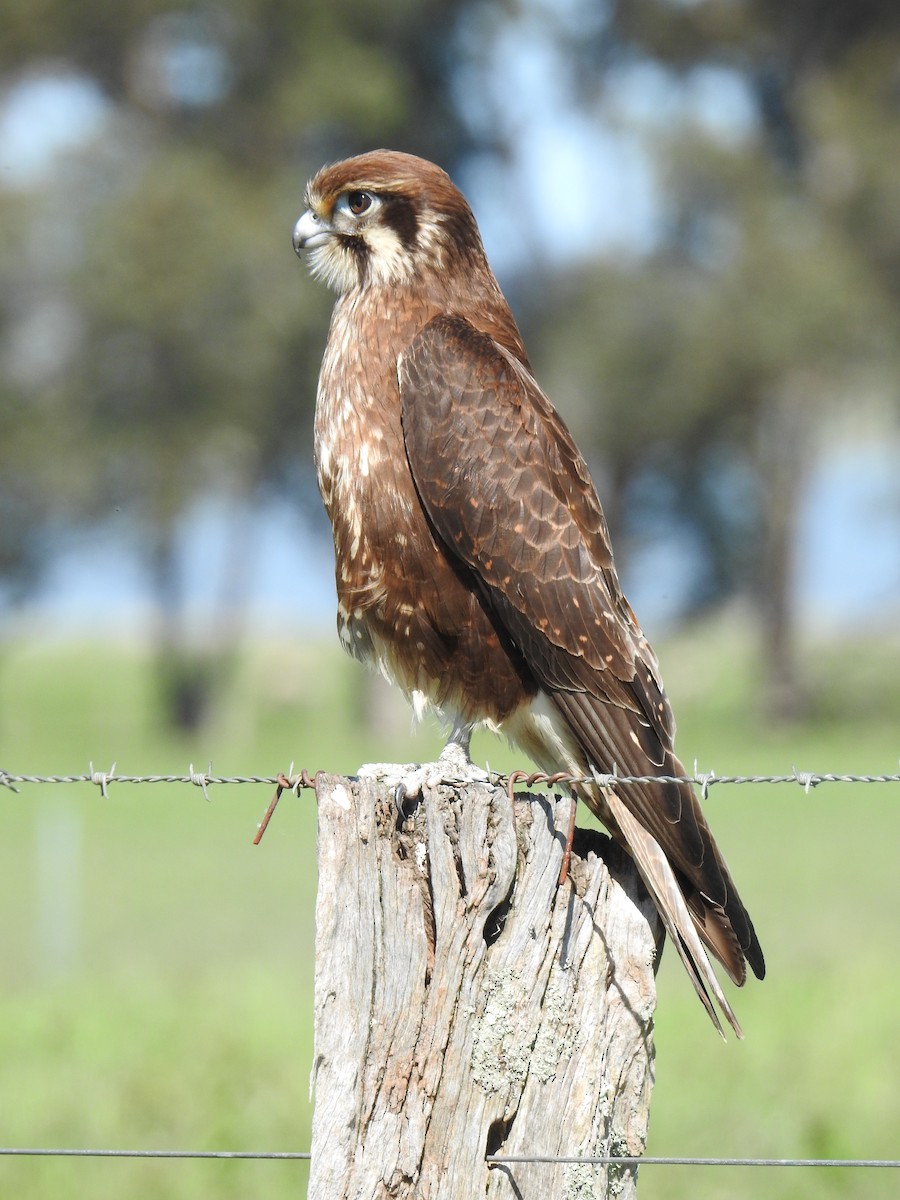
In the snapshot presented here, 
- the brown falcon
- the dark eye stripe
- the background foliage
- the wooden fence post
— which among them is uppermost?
the background foliage

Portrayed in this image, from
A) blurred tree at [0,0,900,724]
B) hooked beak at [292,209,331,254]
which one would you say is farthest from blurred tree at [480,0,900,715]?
hooked beak at [292,209,331,254]

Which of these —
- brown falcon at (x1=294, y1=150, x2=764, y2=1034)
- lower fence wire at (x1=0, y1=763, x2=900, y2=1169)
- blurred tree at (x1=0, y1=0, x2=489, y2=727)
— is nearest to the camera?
lower fence wire at (x1=0, y1=763, x2=900, y2=1169)

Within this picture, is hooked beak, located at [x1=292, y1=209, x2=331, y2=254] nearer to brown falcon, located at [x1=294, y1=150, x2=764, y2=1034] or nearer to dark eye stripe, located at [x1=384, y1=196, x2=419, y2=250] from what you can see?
dark eye stripe, located at [x1=384, y1=196, x2=419, y2=250]

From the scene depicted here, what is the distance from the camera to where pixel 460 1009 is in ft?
9.15

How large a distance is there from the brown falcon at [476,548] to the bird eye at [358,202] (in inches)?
12.7

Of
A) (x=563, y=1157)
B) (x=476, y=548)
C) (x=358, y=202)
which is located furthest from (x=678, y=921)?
(x=358, y=202)

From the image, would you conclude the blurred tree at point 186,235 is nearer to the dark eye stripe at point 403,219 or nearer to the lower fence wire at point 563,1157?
the dark eye stripe at point 403,219

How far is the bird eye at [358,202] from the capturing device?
438cm

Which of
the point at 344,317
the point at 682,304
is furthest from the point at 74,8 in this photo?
the point at 344,317

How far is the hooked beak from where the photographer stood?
4.44 meters

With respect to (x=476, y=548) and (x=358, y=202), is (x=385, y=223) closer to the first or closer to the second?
(x=358, y=202)

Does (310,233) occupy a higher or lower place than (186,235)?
lower

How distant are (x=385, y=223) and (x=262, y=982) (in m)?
5.22

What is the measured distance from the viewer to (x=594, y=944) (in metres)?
2.89
